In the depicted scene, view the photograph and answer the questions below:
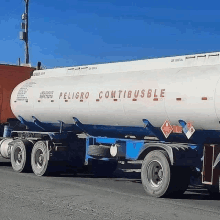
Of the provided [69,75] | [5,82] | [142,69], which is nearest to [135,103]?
[142,69]

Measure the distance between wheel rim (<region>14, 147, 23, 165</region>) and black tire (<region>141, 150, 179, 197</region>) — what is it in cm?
590

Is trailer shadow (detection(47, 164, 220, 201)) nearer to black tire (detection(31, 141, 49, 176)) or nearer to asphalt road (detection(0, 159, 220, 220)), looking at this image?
asphalt road (detection(0, 159, 220, 220))

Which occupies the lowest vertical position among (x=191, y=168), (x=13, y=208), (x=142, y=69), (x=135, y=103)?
(x=13, y=208)

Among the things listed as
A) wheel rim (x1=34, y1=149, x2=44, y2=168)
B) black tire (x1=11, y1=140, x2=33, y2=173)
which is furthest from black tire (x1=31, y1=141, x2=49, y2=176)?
black tire (x1=11, y1=140, x2=33, y2=173)

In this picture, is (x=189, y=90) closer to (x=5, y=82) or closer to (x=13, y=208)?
(x=13, y=208)

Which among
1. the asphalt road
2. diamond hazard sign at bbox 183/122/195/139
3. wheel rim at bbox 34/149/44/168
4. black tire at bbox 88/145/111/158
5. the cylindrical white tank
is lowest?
the asphalt road

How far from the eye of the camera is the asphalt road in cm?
877

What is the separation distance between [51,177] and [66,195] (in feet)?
13.1

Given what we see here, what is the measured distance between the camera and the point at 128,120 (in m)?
12.5

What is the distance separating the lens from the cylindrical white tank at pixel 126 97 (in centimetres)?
1050

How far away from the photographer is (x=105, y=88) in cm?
1300

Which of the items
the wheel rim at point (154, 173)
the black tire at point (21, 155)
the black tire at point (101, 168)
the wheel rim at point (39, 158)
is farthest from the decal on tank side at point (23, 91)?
the wheel rim at point (154, 173)

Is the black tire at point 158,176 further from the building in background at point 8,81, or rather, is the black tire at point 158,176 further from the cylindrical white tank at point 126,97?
the building in background at point 8,81

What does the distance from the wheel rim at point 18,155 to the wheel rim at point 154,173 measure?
19.6 feet
